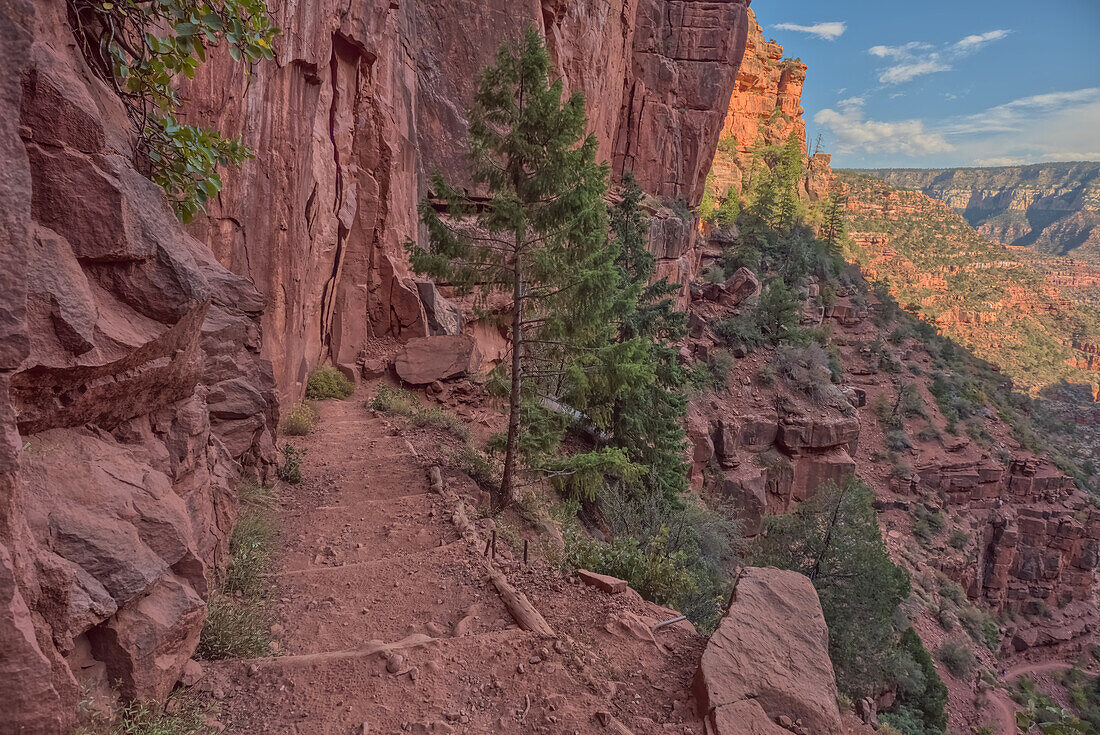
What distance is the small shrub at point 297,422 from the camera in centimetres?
984

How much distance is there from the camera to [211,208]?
7.16 metres

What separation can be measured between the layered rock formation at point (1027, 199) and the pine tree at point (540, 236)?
117m

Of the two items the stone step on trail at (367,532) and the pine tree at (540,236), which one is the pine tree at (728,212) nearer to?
the pine tree at (540,236)

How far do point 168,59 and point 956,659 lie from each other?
84.1 feet

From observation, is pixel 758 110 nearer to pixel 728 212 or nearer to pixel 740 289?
pixel 728 212

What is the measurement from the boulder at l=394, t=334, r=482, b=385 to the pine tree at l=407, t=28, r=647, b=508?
522 centimetres

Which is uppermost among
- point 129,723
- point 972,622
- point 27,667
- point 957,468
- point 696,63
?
point 696,63

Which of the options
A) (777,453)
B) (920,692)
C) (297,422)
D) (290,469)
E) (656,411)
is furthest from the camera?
(777,453)

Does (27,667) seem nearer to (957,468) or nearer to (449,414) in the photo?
(449,414)

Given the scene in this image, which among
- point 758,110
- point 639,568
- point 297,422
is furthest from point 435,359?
point 758,110

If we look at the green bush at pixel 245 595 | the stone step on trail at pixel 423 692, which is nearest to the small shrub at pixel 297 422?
the green bush at pixel 245 595

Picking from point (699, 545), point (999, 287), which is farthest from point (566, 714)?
point (999, 287)

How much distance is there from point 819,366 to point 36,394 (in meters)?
26.4

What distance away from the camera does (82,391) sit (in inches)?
105
